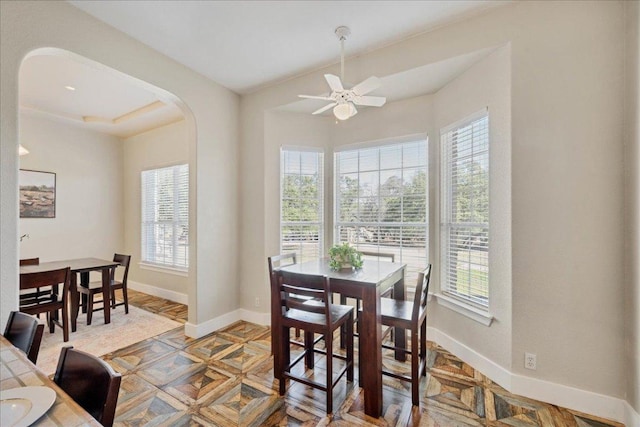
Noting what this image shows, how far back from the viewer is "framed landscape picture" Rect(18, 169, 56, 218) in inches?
172

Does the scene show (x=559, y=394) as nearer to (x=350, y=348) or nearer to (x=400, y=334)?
(x=400, y=334)

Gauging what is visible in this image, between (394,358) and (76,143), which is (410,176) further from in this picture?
(76,143)

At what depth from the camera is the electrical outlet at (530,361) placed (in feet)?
7.19

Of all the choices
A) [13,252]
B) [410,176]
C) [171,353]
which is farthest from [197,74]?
[171,353]

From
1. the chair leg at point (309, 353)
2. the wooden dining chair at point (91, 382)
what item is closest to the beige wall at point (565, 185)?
the chair leg at point (309, 353)

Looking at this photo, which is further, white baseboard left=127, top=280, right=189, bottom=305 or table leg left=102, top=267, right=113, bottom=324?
white baseboard left=127, top=280, right=189, bottom=305

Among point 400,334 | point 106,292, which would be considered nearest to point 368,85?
point 400,334

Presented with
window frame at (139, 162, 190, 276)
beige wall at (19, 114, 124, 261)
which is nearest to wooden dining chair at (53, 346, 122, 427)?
window frame at (139, 162, 190, 276)

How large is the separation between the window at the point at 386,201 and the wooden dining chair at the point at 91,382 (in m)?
2.99

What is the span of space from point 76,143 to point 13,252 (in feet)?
13.0

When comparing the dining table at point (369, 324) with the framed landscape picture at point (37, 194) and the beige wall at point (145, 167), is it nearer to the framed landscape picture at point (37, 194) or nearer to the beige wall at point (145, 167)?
the beige wall at point (145, 167)

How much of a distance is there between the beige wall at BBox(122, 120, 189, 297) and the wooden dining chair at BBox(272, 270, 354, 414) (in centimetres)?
300

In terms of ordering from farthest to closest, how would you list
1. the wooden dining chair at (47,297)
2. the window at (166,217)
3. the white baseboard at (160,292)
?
the window at (166,217), the white baseboard at (160,292), the wooden dining chair at (47,297)

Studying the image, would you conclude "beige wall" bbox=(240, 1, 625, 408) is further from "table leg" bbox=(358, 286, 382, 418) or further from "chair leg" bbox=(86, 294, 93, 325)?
"chair leg" bbox=(86, 294, 93, 325)
